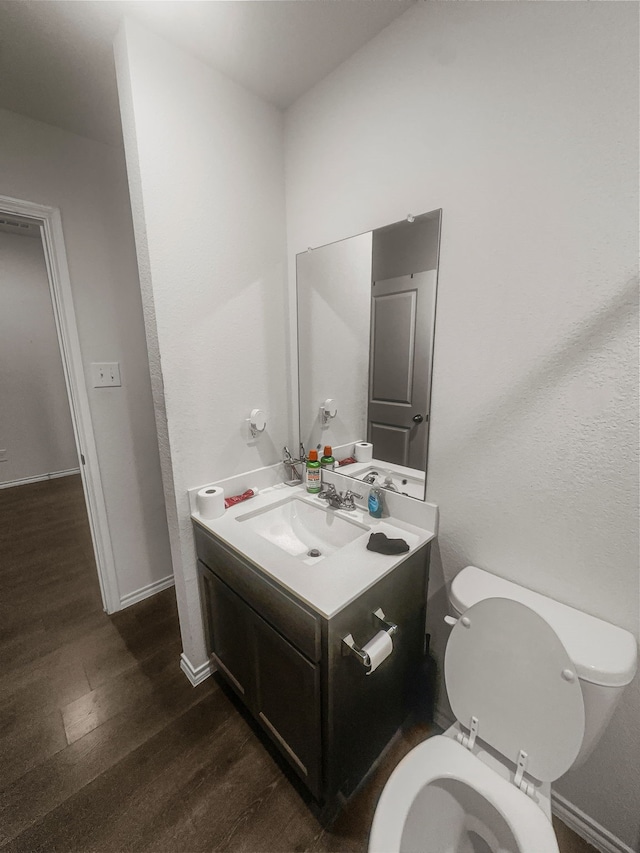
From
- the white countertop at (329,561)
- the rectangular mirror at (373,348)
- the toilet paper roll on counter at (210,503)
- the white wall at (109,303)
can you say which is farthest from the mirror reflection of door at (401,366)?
the white wall at (109,303)

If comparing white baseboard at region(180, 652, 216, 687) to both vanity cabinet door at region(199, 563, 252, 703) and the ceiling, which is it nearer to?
vanity cabinet door at region(199, 563, 252, 703)

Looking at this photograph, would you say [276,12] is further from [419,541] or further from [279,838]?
[279,838]

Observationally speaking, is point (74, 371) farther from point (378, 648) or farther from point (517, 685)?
point (517, 685)

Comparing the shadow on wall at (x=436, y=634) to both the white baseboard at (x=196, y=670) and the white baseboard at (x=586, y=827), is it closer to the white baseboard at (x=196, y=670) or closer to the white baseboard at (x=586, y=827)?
the white baseboard at (x=586, y=827)

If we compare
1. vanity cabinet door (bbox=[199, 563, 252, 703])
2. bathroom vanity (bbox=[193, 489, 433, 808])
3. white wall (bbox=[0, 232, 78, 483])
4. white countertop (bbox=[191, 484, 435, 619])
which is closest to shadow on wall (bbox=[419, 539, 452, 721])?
bathroom vanity (bbox=[193, 489, 433, 808])

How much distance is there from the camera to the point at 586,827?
1002 millimetres

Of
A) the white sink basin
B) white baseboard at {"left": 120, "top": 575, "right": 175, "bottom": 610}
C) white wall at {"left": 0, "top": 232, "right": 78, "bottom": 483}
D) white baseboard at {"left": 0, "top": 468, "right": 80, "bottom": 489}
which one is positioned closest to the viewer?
the white sink basin

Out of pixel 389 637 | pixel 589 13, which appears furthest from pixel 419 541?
pixel 589 13

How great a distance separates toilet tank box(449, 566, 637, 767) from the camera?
2.50ft

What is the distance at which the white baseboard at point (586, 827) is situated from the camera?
0.96 m

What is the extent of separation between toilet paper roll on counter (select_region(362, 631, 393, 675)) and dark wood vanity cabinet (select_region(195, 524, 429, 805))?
0.14 feet

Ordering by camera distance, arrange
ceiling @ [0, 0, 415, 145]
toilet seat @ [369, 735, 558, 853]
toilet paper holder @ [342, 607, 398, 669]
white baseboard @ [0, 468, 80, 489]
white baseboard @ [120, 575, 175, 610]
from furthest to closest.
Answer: white baseboard @ [0, 468, 80, 489] < white baseboard @ [120, 575, 175, 610] < ceiling @ [0, 0, 415, 145] < toilet paper holder @ [342, 607, 398, 669] < toilet seat @ [369, 735, 558, 853]

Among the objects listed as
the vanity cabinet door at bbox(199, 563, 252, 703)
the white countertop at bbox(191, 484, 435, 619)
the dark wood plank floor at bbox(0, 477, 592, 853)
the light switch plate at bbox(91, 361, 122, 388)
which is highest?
the light switch plate at bbox(91, 361, 122, 388)

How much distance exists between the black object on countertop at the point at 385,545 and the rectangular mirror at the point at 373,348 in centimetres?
22
